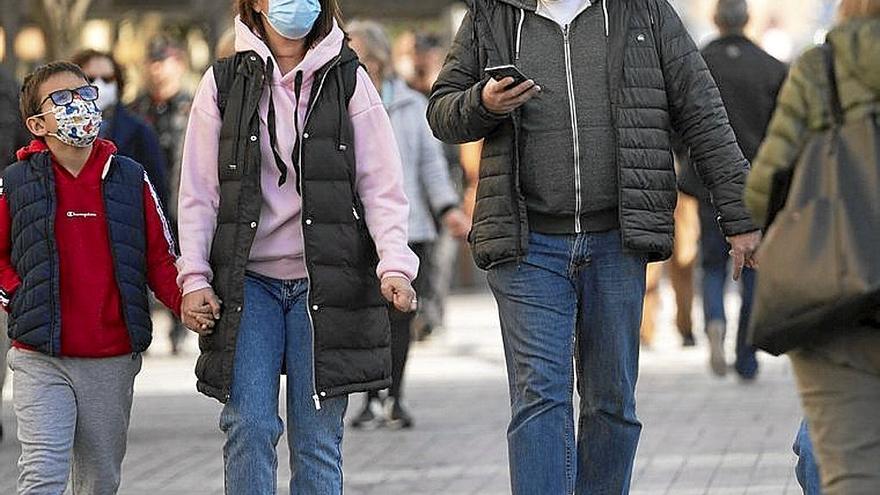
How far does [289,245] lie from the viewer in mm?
6227

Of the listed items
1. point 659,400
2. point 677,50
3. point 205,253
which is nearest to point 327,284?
point 205,253

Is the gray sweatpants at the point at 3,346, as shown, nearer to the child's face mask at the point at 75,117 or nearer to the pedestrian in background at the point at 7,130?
the pedestrian in background at the point at 7,130

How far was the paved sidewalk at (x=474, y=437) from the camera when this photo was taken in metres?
8.89

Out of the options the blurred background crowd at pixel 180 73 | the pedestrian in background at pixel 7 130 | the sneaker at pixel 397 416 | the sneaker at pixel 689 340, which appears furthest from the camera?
the sneaker at pixel 689 340

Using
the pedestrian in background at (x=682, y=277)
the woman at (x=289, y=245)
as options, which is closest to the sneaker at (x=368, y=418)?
the pedestrian in background at (x=682, y=277)

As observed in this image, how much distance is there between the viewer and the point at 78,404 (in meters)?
6.55

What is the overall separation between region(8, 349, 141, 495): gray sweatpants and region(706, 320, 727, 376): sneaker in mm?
6990

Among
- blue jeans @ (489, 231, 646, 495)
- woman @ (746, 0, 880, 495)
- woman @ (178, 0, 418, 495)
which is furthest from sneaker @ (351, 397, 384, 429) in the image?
woman @ (746, 0, 880, 495)

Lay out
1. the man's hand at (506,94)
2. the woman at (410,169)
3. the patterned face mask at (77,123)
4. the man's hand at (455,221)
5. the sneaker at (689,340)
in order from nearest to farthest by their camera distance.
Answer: the man's hand at (506,94) < the patterned face mask at (77,123) < the man's hand at (455,221) < the woman at (410,169) < the sneaker at (689,340)

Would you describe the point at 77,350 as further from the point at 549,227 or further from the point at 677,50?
the point at 677,50

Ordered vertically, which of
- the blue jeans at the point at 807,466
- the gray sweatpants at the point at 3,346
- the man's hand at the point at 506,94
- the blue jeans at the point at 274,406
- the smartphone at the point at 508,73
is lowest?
the gray sweatpants at the point at 3,346

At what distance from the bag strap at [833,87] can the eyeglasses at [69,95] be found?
8.65ft

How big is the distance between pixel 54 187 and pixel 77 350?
1.63 feet

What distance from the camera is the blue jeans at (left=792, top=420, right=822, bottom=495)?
246 inches
